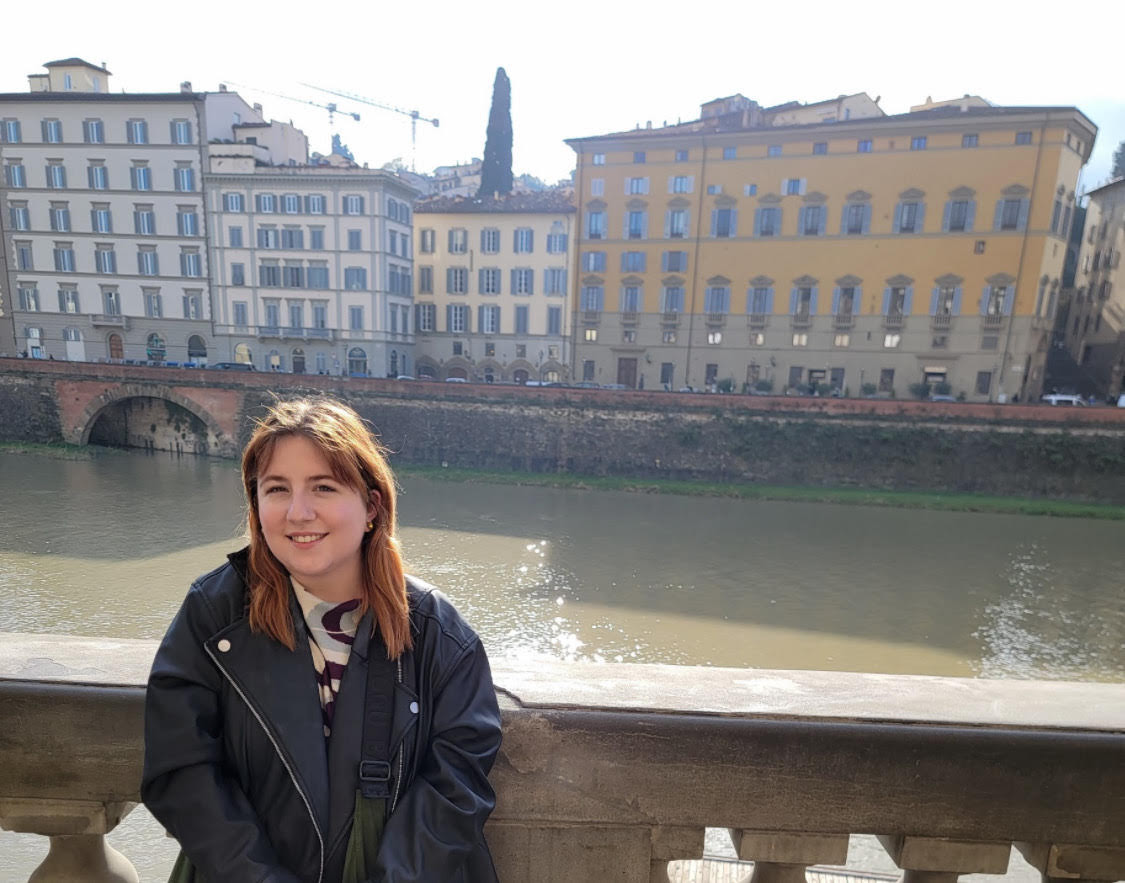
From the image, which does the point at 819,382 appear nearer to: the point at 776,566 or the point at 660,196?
the point at 660,196

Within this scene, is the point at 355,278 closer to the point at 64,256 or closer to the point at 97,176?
the point at 97,176

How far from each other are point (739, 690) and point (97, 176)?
3334 cm

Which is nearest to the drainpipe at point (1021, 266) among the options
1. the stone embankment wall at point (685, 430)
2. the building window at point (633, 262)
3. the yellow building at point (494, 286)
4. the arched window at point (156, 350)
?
the stone embankment wall at point (685, 430)

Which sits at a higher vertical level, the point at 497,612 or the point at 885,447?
the point at 885,447

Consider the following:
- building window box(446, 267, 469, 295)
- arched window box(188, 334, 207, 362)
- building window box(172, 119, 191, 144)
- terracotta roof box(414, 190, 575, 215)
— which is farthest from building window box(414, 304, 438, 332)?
building window box(172, 119, 191, 144)

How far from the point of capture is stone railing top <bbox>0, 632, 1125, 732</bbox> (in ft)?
3.85

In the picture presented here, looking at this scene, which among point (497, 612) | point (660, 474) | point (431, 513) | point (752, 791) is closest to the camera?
point (752, 791)

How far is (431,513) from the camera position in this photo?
15609mm

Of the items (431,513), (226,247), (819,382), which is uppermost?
(226,247)

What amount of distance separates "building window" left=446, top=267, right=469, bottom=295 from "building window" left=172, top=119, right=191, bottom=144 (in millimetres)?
11111

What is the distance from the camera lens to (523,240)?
1080 inches

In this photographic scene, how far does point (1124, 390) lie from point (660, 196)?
1916 cm

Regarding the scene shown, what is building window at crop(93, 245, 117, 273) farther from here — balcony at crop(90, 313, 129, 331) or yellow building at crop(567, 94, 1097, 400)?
yellow building at crop(567, 94, 1097, 400)

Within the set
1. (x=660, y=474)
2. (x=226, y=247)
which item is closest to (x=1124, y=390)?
(x=660, y=474)
